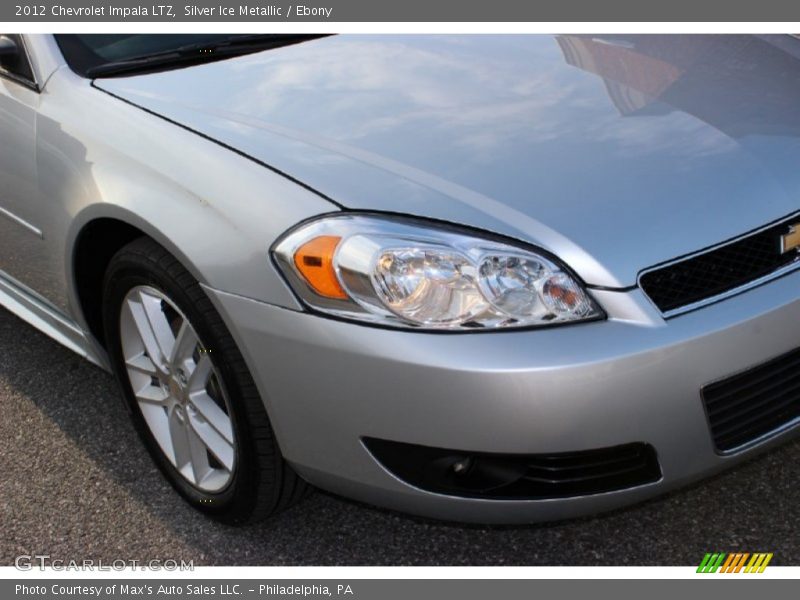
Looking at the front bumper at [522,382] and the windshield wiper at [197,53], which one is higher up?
the windshield wiper at [197,53]

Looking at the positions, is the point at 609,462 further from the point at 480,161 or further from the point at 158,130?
the point at 158,130

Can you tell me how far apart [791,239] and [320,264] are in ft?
3.29

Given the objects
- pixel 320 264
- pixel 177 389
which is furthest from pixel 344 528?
pixel 320 264

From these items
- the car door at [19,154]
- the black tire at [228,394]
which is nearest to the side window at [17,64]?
the car door at [19,154]

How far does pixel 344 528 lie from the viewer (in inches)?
112

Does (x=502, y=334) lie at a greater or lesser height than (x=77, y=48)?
lesser

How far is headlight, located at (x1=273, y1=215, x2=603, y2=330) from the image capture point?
2.22 m

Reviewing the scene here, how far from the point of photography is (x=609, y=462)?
2.28 meters

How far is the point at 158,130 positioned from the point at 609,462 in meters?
1.28

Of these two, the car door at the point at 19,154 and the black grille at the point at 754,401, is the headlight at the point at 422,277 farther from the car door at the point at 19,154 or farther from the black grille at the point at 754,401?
the car door at the point at 19,154

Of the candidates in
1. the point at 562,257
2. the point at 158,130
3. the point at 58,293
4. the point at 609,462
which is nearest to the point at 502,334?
the point at 562,257

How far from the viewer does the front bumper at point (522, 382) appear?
7.01 feet

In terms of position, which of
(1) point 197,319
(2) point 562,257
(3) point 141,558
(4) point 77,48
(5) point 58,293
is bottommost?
(3) point 141,558

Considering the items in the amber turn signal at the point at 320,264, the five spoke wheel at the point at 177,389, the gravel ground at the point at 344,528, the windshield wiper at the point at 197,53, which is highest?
the windshield wiper at the point at 197,53
